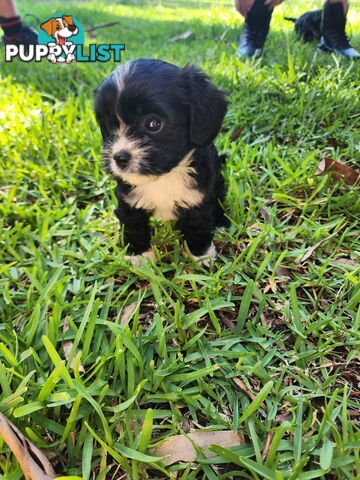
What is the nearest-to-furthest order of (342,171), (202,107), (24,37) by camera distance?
1. (202,107)
2. (342,171)
3. (24,37)

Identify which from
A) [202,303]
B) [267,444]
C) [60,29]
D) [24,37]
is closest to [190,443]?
[267,444]

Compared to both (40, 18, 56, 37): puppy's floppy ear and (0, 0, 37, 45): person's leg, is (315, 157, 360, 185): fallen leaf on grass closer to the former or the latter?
(40, 18, 56, 37): puppy's floppy ear

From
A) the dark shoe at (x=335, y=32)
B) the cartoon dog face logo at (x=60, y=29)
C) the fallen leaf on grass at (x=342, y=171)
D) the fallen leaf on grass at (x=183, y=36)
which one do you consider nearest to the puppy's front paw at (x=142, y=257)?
the fallen leaf on grass at (x=342, y=171)

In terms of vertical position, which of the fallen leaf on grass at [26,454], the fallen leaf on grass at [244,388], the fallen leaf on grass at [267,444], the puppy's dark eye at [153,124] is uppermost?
the puppy's dark eye at [153,124]

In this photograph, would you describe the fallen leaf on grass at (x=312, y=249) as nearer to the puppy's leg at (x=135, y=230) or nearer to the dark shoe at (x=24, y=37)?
the puppy's leg at (x=135, y=230)

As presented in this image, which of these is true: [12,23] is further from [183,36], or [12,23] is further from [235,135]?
[235,135]

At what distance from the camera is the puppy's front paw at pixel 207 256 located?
6.72ft

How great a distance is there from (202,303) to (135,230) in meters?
0.51

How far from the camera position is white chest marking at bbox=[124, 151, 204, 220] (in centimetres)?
→ 190

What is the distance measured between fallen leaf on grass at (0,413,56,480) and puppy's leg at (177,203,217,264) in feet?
3.58

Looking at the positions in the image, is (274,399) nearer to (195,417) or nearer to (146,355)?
(195,417)

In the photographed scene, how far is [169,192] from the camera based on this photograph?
6.33 ft

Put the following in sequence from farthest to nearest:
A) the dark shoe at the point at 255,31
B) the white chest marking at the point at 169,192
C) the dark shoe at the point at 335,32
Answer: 1. the dark shoe at the point at 255,31
2. the dark shoe at the point at 335,32
3. the white chest marking at the point at 169,192

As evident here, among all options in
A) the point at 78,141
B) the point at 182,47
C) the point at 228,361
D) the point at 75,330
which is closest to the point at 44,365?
the point at 75,330
